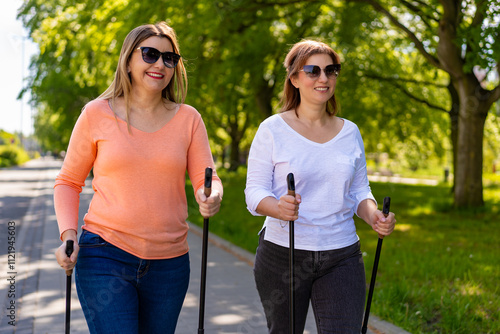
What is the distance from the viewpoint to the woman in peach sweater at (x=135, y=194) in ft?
8.36

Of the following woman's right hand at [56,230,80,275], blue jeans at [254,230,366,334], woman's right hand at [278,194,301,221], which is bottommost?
blue jeans at [254,230,366,334]

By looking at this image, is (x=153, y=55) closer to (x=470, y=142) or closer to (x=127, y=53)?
(x=127, y=53)

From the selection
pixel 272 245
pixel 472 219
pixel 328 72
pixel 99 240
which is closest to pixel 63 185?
pixel 99 240

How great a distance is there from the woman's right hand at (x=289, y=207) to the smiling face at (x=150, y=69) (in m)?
0.79

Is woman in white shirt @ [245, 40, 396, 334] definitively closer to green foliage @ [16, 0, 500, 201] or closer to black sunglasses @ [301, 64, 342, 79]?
black sunglasses @ [301, 64, 342, 79]

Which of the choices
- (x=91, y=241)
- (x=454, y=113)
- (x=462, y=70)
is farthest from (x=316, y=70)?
(x=454, y=113)

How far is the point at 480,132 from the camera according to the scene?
13898 millimetres

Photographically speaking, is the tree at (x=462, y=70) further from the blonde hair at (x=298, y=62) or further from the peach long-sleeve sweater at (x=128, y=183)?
the peach long-sleeve sweater at (x=128, y=183)

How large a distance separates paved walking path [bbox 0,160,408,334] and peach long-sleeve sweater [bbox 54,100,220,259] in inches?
114

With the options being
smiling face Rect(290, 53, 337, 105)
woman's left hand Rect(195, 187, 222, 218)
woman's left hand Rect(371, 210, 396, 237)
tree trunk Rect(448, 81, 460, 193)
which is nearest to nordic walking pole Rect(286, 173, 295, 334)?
woman's left hand Rect(195, 187, 222, 218)

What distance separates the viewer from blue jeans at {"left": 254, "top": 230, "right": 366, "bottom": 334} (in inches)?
110

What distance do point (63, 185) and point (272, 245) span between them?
1.03 metres

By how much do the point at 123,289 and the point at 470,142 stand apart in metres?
12.8

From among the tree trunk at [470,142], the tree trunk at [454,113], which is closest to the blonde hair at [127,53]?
the tree trunk at [470,142]
